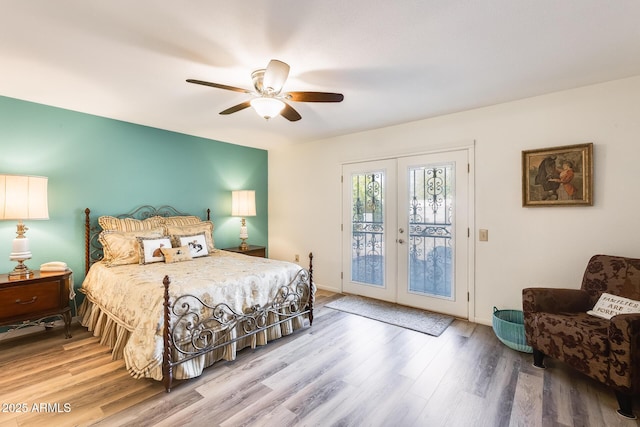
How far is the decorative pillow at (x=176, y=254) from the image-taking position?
349cm

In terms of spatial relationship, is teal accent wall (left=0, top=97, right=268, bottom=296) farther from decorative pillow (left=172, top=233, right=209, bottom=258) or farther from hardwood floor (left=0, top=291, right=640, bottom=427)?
hardwood floor (left=0, top=291, right=640, bottom=427)

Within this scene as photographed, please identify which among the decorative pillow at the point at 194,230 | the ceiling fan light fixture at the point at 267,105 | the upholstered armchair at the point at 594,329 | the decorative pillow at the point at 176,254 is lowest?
the upholstered armchair at the point at 594,329

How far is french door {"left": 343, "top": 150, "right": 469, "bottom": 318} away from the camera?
363 centimetres

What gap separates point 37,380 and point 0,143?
8.06 feet

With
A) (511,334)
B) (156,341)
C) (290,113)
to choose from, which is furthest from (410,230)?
(156,341)

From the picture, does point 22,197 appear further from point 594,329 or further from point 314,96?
point 594,329

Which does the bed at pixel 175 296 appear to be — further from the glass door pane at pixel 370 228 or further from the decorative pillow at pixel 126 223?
the glass door pane at pixel 370 228

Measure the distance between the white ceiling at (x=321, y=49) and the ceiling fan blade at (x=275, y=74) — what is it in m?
0.17

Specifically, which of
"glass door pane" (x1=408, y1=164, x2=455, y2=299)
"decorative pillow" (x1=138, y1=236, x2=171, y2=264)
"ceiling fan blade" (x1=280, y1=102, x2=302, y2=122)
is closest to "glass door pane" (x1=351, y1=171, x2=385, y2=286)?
"glass door pane" (x1=408, y1=164, x2=455, y2=299)

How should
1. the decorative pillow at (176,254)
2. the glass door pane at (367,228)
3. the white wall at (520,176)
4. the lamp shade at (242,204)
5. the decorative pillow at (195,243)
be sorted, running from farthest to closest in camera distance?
the lamp shade at (242,204) < the glass door pane at (367,228) < the decorative pillow at (195,243) < the decorative pillow at (176,254) < the white wall at (520,176)

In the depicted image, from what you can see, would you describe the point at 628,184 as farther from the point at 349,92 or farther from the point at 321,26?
the point at 321,26

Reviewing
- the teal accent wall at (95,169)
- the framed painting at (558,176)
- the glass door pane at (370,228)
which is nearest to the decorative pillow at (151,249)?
the teal accent wall at (95,169)

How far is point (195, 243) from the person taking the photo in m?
3.88

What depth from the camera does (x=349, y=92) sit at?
2982 millimetres
